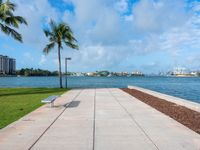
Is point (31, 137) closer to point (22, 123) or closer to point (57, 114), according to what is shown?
point (22, 123)

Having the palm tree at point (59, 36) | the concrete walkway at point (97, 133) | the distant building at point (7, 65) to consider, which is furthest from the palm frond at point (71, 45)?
the distant building at point (7, 65)

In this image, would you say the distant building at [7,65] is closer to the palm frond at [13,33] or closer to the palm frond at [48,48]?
the palm frond at [48,48]

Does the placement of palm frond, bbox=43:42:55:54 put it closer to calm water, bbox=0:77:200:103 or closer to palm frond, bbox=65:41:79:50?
palm frond, bbox=65:41:79:50

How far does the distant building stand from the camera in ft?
468

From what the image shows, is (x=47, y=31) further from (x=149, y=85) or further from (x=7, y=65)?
(x=7, y=65)

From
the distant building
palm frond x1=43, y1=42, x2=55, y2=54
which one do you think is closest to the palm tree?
palm frond x1=43, y1=42, x2=55, y2=54

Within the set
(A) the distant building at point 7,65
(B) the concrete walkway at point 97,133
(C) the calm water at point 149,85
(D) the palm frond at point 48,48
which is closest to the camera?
(B) the concrete walkway at point 97,133

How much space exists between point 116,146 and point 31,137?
2282mm

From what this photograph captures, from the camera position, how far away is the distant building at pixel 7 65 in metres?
143

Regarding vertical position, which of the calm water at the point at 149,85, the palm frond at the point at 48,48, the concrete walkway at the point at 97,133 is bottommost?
the calm water at the point at 149,85

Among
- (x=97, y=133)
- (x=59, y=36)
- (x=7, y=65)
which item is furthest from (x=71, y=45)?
(x=7, y=65)

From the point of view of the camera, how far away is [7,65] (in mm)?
152875

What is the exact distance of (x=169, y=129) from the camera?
911 centimetres

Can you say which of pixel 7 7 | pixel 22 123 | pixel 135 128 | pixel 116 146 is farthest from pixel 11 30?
pixel 116 146
